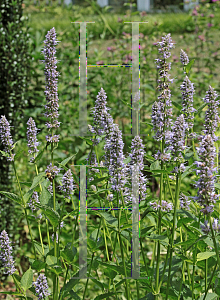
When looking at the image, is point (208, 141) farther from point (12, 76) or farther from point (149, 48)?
point (149, 48)

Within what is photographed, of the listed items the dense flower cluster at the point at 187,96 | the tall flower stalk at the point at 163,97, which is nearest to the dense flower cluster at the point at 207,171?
the tall flower stalk at the point at 163,97

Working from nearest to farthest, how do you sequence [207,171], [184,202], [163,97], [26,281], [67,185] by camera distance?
[207,171] < [163,97] < [67,185] < [26,281] < [184,202]

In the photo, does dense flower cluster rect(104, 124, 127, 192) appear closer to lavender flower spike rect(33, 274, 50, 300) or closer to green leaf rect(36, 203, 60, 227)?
green leaf rect(36, 203, 60, 227)

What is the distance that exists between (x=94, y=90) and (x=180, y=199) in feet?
9.99

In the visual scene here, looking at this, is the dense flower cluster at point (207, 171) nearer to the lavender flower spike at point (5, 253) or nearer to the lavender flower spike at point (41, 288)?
the lavender flower spike at point (41, 288)

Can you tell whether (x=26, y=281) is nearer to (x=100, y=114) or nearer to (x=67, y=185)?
(x=67, y=185)

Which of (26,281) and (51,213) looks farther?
(26,281)

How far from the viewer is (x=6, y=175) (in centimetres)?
350

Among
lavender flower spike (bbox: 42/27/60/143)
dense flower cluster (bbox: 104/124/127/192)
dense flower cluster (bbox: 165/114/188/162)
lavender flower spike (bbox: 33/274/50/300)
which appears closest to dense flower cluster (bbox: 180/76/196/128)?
dense flower cluster (bbox: 165/114/188/162)

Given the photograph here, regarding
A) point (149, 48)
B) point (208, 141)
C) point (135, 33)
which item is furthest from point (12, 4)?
point (208, 141)

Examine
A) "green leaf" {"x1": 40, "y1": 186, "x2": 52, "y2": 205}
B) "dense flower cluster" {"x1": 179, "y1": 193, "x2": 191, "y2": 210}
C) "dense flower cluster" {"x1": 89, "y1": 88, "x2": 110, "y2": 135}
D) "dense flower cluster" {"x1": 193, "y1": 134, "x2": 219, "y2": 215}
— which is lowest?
"dense flower cluster" {"x1": 179, "y1": 193, "x2": 191, "y2": 210}

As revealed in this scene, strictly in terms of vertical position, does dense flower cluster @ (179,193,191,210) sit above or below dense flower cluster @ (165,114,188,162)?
below

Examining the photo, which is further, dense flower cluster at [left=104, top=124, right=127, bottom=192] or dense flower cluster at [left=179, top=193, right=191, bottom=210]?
dense flower cluster at [left=179, top=193, right=191, bottom=210]

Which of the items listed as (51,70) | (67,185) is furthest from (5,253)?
(51,70)
